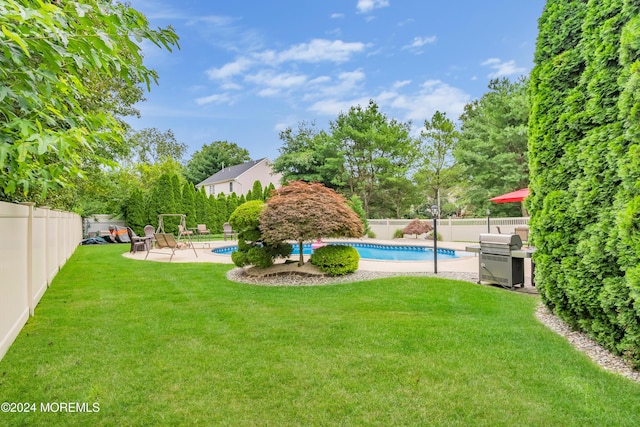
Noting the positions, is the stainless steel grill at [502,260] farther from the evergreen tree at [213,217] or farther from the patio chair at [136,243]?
the evergreen tree at [213,217]

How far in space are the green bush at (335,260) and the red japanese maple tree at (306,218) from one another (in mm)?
383

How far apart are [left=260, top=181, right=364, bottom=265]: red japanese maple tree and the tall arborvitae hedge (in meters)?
3.79

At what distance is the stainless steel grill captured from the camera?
6.57m

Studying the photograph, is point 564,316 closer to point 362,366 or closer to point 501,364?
point 501,364

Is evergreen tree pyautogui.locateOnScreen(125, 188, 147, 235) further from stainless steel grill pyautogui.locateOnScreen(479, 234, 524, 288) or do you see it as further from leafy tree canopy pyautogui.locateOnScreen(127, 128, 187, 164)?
leafy tree canopy pyautogui.locateOnScreen(127, 128, 187, 164)

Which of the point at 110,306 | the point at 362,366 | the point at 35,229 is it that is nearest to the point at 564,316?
the point at 362,366

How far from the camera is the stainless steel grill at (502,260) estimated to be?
259 inches

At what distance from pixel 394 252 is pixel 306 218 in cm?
939

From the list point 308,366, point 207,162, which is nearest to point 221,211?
point 207,162

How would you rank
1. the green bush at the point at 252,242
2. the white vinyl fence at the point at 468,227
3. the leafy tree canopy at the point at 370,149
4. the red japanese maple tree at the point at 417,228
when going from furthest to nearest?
the leafy tree canopy at the point at 370,149, the red japanese maple tree at the point at 417,228, the white vinyl fence at the point at 468,227, the green bush at the point at 252,242

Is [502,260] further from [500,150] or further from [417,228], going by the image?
[500,150]

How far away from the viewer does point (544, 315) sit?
5031 millimetres

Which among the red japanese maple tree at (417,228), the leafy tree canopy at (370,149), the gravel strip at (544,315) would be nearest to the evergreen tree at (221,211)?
the leafy tree canopy at (370,149)

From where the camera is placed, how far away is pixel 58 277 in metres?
8.16
